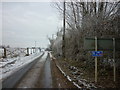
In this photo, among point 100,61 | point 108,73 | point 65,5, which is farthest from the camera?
point 65,5

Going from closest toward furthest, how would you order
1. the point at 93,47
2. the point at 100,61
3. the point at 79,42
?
1. the point at 93,47
2. the point at 100,61
3. the point at 79,42

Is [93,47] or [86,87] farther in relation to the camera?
[93,47]

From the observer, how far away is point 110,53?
27.5 feet

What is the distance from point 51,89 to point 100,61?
5.06m

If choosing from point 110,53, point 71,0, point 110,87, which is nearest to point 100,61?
point 110,53

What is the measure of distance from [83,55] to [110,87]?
193 inches

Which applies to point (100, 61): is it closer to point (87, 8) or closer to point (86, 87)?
point (86, 87)

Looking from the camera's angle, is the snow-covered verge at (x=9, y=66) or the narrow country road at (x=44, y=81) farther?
the snow-covered verge at (x=9, y=66)

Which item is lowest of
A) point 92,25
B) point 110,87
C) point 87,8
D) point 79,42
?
point 110,87

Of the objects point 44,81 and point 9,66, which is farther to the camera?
point 9,66

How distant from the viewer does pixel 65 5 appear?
18.9 m

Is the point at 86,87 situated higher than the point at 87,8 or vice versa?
the point at 87,8

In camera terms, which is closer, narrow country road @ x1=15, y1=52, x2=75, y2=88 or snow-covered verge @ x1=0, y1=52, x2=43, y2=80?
narrow country road @ x1=15, y1=52, x2=75, y2=88

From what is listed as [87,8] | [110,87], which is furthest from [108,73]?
[87,8]
